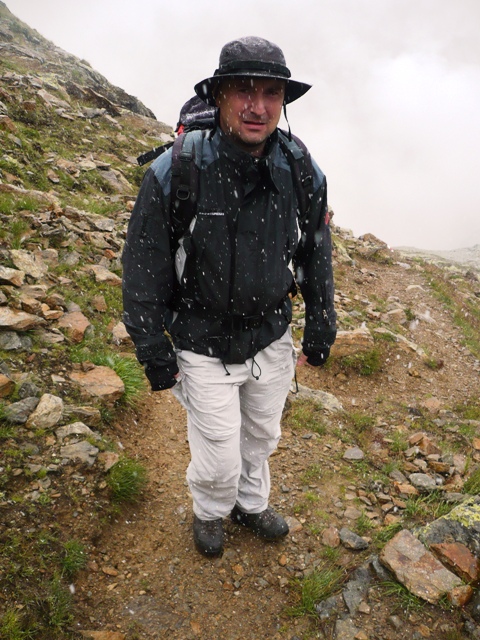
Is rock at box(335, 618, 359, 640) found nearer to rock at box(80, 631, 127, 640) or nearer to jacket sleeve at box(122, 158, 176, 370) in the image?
rock at box(80, 631, 127, 640)

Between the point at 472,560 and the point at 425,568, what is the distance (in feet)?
1.19

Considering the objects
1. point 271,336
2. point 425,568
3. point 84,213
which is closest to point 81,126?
point 84,213

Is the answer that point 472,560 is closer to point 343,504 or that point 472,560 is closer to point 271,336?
point 343,504

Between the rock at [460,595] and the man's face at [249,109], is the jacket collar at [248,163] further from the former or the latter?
the rock at [460,595]

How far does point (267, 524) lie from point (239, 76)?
147 inches

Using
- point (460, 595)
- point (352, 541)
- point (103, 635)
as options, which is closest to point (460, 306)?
point (352, 541)

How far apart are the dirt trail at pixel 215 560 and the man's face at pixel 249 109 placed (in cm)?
348

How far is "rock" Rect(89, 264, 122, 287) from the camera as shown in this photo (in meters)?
7.98

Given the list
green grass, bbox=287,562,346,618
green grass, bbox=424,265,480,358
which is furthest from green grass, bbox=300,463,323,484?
green grass, bbox=424,265,480,358

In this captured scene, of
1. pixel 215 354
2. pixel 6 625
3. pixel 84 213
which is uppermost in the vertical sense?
pixel 84 213

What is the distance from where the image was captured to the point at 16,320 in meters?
5.55

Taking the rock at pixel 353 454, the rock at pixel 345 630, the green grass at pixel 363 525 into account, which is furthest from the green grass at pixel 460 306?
the rock at pixel 345 630

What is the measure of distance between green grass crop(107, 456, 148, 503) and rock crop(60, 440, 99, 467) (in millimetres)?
229

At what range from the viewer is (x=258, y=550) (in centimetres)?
438
